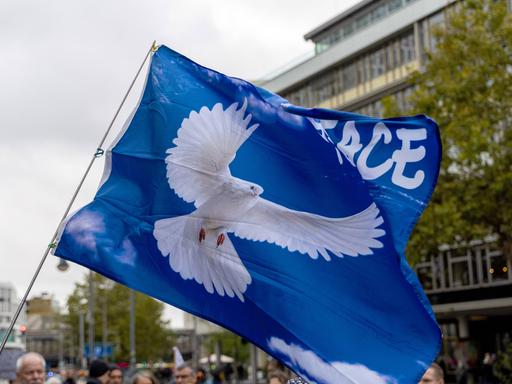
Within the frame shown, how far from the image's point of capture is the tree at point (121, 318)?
284 feet

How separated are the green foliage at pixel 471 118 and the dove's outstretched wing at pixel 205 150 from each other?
2393 centimetres

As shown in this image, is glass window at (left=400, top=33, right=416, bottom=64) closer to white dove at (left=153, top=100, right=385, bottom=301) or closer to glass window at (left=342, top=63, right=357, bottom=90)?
glass window at (left=342, top=63, right=357, bottom=90)

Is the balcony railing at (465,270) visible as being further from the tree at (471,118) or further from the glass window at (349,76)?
the tree at (471,118)

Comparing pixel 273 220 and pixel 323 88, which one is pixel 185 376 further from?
pixel 323 88

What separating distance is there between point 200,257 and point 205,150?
0.75m

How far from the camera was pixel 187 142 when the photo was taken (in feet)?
23.6

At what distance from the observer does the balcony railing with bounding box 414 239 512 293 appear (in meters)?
47.4

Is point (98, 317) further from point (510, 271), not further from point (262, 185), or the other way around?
point (262, 185)

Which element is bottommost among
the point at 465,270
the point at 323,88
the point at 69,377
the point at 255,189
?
the point at 69,377

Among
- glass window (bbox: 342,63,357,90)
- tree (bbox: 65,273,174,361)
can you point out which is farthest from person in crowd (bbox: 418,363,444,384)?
tree (bbox: 65,273,174,361)

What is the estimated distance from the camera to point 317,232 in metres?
7.16

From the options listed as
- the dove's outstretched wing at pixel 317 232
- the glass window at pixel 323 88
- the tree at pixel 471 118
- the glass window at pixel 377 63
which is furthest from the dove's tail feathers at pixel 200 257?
the glass window at pixel 323 88

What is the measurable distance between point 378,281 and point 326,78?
53410 millimetres

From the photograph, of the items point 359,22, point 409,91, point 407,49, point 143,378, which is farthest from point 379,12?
point 143,378
